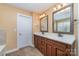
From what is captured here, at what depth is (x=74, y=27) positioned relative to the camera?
1.30 m

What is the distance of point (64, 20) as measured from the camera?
1517mm

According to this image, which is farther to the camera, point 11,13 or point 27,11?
point 11,13

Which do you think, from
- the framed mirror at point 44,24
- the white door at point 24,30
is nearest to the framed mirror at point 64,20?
the framed mirror at point 44,24

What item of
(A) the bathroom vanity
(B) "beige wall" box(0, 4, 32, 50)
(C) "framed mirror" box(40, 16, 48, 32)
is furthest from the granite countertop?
(B) "beige wall" box(0, 4, 32, 50)

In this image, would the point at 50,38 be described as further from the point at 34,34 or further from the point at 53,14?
the point at 53,14

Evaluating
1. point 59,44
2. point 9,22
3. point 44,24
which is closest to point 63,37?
point 59,44

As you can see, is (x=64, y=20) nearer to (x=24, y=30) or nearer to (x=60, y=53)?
(x=60, y=53)

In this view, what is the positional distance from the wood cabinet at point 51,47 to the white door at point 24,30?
0.56 feet

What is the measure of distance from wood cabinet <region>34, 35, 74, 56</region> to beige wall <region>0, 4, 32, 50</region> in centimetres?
50

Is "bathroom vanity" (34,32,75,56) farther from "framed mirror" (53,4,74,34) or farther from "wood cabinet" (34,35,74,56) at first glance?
"framed mirror" (53,4,74,34)

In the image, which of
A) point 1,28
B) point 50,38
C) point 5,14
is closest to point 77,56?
point 50,38

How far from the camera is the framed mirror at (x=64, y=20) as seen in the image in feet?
4.66

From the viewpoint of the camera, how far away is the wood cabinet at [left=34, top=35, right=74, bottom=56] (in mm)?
1292

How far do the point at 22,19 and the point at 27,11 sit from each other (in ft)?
0.65
